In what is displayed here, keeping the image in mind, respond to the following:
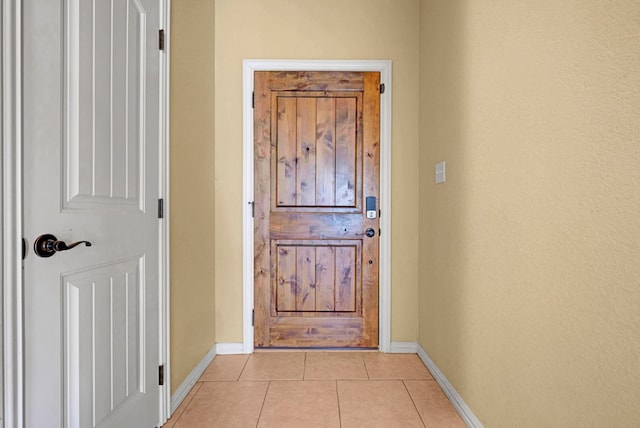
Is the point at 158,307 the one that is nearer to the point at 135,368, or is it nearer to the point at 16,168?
the point at 135,368

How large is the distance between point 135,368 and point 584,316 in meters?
1.70

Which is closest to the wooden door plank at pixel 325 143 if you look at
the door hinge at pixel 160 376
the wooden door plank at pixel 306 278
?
the wooden door plank at pixel 306 278

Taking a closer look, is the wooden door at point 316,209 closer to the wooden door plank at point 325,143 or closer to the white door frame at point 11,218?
the wooden door plank at point 325,143

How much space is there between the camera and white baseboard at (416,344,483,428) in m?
1.82

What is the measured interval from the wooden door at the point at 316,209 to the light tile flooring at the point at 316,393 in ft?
0.84

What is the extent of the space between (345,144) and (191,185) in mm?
1174

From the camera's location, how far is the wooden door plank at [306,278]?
→ 2.89m

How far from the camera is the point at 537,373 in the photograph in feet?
4.29

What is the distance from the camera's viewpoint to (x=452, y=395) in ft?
6.86

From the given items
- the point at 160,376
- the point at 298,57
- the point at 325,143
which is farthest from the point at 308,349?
the point at 298,57

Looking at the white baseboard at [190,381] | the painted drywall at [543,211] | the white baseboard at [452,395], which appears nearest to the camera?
the painted drywall at [543,211]

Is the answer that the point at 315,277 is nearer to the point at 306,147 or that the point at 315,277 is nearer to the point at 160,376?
the point at 306,147

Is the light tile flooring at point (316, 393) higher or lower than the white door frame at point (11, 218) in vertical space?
lower

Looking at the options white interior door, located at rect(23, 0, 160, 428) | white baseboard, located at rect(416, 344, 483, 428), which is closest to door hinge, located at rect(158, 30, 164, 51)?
white interior door, located at rect(23, 0, 160, 428)
